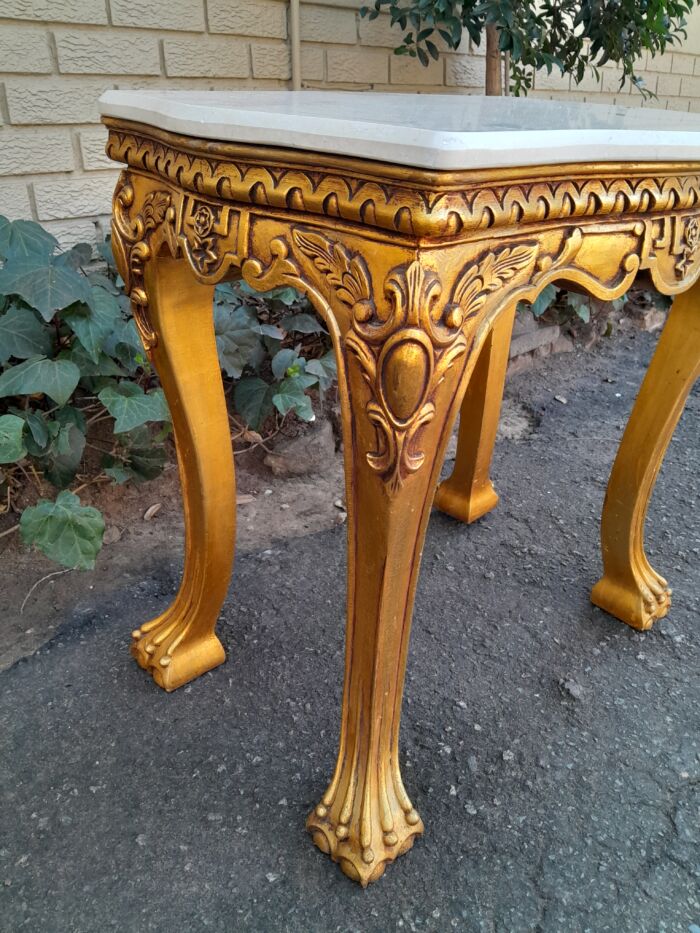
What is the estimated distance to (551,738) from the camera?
1.06m

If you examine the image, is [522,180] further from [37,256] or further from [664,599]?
[37,256]

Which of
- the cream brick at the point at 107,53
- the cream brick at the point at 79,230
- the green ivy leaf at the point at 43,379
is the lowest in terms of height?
the green ivy leaf at the point at 43,379

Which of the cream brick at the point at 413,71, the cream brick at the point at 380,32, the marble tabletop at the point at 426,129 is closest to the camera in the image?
the marble tabletop at the point at 426,129

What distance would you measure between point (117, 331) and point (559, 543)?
103 cm

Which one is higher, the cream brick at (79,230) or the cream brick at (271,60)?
Answer: the cream brick at (271,60)

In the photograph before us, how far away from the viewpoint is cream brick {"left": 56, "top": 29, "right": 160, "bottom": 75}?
1.73 meters

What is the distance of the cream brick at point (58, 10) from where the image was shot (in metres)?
1.62

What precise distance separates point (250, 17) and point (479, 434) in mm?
1411

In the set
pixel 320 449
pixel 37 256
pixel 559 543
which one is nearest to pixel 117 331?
pixel 37 256

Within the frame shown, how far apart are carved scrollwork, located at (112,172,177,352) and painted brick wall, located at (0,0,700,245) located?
1043 millimetres

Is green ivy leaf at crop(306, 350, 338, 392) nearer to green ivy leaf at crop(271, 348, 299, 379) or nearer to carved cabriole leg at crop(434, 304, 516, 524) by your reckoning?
green ivy leaf at crop(271, 348, 299, 379)

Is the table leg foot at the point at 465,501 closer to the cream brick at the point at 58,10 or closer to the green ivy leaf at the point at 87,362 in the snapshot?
the green ivy leaf at the point at 87,362

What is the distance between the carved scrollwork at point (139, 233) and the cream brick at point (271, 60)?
1.42m

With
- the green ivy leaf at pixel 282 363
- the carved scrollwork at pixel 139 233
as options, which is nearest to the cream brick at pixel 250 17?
the green ivy leaf at pixel 282 363
